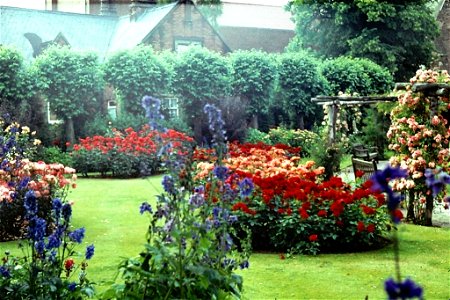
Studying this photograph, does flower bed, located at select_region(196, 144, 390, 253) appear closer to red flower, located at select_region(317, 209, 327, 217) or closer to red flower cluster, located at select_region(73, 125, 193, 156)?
red flower, located at select_region(317, 209, 327, 217)

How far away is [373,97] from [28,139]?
2319 millimetres

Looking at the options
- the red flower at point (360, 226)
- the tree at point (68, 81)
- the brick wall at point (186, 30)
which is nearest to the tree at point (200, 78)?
the brick wall at point (186, 30)

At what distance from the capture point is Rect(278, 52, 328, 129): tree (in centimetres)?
387

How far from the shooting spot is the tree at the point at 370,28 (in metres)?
3.42

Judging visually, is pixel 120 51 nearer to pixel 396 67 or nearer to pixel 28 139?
pixel 28 139

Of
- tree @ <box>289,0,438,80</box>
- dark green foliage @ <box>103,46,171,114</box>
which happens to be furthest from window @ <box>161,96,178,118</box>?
tree @ <box>289,0,438,80</box>

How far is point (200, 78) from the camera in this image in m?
4.02

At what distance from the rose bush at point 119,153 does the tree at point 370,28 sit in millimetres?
900

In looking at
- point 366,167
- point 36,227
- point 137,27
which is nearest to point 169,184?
point 36,227

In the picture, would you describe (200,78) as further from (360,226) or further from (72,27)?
(360,226)

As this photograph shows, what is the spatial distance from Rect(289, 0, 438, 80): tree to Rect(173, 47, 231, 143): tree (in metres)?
0.55

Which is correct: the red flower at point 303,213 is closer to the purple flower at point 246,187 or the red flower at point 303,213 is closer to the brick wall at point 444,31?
the brick wall at point 444,31

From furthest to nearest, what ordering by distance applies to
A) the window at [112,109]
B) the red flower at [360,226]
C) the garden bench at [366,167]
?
the garden bench at [366,167] < the window at [112,109] < the red flower at [360,226]

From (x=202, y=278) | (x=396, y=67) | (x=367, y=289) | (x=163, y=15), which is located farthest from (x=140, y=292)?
(x=396, y=67)
